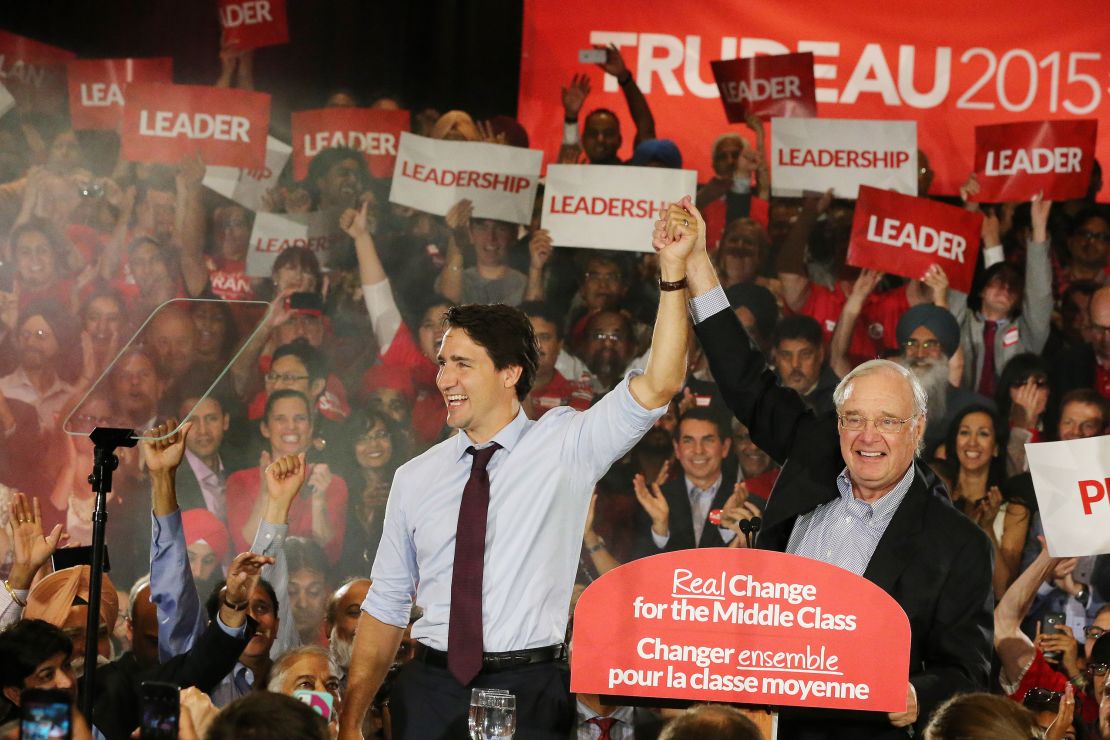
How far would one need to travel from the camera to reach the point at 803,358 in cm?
612

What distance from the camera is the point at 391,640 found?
282 cm

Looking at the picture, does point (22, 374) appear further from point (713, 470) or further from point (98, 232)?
point (713, 470)

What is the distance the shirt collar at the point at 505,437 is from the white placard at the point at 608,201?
343 cm

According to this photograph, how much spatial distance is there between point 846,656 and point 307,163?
5.02 metres

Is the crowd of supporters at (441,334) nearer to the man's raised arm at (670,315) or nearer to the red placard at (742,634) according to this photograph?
the man's raised arm at (670,315)

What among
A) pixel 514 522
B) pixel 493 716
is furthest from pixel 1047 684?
pixel 493 716

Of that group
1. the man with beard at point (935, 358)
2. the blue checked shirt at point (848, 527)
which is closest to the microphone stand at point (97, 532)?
the blue checked shirt at point (848, 527)

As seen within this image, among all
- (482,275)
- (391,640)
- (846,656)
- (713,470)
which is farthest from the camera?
(482,275)

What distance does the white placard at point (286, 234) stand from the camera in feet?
21.2

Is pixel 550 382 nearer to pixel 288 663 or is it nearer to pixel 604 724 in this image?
pixel 604 724

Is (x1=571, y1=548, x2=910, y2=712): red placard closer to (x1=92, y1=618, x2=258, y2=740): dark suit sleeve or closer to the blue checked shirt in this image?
the blue checked shirt

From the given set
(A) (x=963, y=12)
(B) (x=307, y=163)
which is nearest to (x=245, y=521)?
A: (B) (x=307, y=163)

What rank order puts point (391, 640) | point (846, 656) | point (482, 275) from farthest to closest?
point (482, 275) < point (391, 640) < point (846, 656)

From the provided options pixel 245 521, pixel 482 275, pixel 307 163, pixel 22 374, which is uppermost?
pixel 307 163
